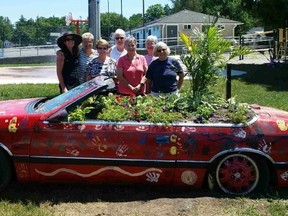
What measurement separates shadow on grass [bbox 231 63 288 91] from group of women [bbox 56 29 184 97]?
799cm

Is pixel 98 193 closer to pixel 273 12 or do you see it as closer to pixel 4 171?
pixel 4 171

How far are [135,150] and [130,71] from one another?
1896 millimetres

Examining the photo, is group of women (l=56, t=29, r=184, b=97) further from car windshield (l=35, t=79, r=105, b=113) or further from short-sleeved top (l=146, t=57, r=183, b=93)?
car windshield (l=35, t=79, r=105, b=113)

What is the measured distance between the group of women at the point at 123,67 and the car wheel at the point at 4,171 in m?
1.94

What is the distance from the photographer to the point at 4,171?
4.64 meters

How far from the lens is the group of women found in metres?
5.86

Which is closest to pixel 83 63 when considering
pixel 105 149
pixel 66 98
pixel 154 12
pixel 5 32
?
pixel 66 98

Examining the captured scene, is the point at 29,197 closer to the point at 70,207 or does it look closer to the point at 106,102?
the point at 70,207

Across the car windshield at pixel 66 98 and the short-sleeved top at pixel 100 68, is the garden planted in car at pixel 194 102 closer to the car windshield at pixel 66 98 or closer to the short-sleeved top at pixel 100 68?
the car windshield at pixel 66 98

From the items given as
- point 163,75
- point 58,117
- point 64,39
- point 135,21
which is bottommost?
point 58,117

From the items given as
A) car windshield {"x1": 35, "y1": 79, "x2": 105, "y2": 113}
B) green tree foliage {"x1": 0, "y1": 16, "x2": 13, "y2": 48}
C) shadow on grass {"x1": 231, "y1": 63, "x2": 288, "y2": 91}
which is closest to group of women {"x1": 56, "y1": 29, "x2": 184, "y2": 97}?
car windshield {"x1": 35, "y1": 79, "x2": 105, "y2": 113}

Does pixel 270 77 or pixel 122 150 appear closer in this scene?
pixel 122 150

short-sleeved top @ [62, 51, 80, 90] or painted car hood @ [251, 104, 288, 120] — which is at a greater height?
short-sleeved top @ [62, 51, 80, 90]

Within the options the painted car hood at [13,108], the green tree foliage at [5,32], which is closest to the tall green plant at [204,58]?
the painted car hood at [13,108]
